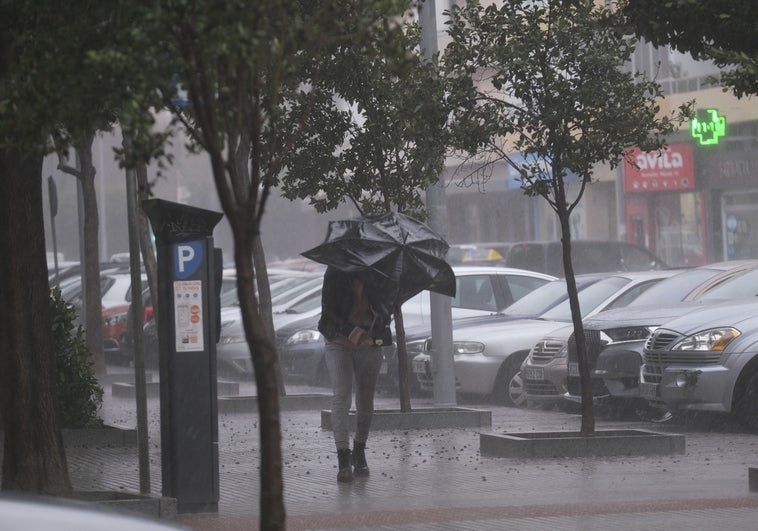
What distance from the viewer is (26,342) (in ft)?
30.1

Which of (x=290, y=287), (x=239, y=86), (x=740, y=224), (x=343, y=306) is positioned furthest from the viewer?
(x=740, y=224)

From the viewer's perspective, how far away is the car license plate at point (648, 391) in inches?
546

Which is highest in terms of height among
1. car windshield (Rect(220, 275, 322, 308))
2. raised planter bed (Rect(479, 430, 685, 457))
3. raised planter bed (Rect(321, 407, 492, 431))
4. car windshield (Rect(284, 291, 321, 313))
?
car windshield (Rect(220, 275, 322, 308))

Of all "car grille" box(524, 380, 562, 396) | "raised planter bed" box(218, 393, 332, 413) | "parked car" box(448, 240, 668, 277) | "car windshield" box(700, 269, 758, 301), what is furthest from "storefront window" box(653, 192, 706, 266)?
"car windshield" box(700, 269, 758, 301)

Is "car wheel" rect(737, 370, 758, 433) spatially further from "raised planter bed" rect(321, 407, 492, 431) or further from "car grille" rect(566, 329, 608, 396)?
"raised planter bed" rect(321, 407, 492, 431)

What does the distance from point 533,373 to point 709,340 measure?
3.25m

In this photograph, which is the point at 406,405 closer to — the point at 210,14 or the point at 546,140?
the point at 546,140

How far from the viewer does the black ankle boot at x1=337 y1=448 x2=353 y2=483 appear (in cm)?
1064

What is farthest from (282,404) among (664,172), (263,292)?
(664,172)

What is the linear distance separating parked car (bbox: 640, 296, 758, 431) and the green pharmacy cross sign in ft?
87.0

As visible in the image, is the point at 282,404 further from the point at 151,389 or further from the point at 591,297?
the point at 591,297

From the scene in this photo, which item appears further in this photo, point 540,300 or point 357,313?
point 540,300

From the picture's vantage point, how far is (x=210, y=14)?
18.6ft

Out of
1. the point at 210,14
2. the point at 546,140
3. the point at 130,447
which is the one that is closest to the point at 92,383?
the point at 130,447
